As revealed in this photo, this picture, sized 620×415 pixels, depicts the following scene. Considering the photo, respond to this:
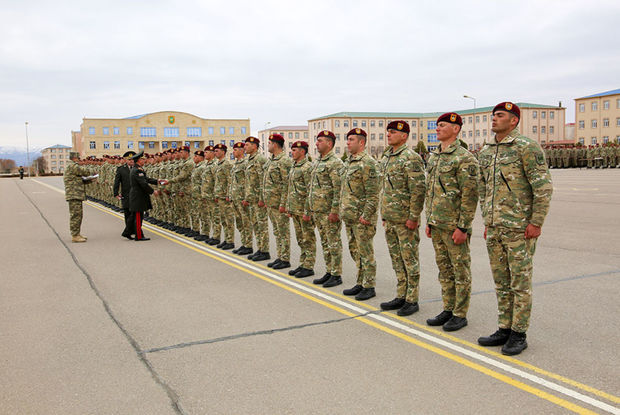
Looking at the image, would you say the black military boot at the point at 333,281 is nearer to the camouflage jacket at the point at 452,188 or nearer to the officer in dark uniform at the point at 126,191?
the camouflage jacket at the point at 452,188

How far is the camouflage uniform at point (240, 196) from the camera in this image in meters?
9.07

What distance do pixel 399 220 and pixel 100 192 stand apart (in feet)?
73.9

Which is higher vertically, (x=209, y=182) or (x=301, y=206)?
(x=209, y=182)

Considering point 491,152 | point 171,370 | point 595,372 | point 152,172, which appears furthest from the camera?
point 152,172

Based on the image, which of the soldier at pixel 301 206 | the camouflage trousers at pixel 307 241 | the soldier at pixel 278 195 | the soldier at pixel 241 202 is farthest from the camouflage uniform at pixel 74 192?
the camouflage trousers at pixel 307 241

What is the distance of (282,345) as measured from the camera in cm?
450

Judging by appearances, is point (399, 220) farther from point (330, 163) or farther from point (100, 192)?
point (100, 192)

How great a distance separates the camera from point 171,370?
402 cm

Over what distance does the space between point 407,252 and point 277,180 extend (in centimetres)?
330

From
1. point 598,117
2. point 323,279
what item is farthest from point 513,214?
point 598,117

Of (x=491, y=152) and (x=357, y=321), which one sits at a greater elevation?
(x=491, y=152)

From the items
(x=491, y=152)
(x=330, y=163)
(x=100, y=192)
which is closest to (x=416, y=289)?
(x=491, y=152)

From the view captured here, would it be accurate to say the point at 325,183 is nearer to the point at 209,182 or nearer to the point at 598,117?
the point at 209,182

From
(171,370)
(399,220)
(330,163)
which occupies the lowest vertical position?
(171,370)
